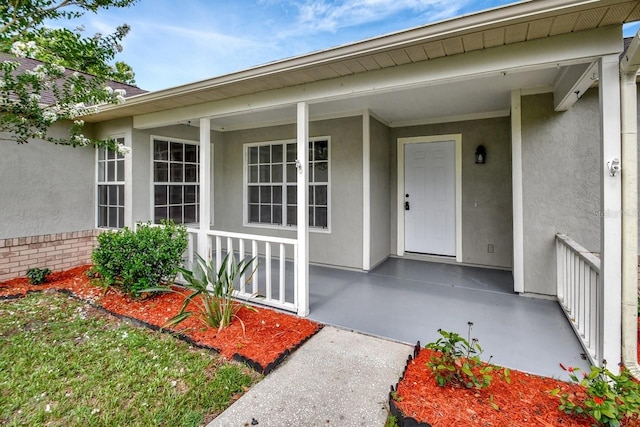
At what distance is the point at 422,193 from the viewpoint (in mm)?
6102

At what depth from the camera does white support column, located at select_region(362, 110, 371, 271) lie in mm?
5309

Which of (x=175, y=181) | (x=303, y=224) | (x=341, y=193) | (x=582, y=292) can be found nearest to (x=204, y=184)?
(x=303, y=224)

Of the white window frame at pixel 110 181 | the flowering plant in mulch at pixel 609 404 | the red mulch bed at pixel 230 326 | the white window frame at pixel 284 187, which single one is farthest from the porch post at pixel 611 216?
the white window frame at pixel 110 181

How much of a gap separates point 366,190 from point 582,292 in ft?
10.2

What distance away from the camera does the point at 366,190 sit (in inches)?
211

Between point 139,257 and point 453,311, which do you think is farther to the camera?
A: point 139,257

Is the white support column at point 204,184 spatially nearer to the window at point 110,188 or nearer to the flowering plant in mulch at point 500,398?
the window at point 110,188

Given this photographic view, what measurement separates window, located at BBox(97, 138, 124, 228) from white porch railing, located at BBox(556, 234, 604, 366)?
6677mm

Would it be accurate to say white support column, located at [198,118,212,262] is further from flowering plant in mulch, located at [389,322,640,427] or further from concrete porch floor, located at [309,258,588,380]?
flowering plant in mulch, located at [389,322,640,427]

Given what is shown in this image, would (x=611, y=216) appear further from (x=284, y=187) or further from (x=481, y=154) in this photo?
(x=284, y=187)

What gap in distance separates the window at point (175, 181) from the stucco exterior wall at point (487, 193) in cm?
486

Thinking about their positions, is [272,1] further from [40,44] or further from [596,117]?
[596,117]

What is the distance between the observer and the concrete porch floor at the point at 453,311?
2.80 m

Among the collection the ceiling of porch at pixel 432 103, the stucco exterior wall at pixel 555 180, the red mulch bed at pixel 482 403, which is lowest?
the red mulch bed at pixel 482 403
